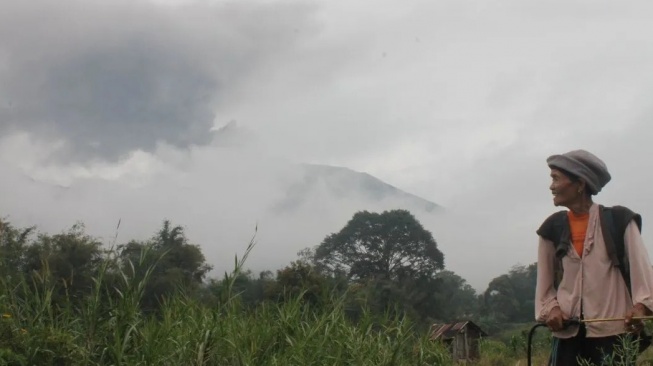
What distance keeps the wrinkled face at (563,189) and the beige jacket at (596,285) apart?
0.10 meters

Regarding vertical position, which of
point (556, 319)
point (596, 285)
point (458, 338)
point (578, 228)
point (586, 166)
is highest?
point (586, 166)

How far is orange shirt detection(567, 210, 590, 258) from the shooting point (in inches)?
147

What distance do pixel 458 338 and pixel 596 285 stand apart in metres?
8.62

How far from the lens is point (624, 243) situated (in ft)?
11.8

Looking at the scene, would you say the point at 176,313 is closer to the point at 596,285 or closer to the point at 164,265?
the point at 164,265

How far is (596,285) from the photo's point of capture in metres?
3.62

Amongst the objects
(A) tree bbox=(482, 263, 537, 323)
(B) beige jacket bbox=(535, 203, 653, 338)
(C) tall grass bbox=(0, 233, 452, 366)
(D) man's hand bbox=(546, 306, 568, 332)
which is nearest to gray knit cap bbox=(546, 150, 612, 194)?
(B) beige jacket bbox=(535, 203, 653, 338)

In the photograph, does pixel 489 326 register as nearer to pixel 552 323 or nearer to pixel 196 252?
pixel 196 252

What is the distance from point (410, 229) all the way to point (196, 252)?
1938 cm

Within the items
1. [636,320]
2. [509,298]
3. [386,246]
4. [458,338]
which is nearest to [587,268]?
[636,320]

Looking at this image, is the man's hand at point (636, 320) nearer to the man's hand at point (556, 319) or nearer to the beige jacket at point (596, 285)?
the beige jacket at point (596, 285)

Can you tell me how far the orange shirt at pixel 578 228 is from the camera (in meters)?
3.72

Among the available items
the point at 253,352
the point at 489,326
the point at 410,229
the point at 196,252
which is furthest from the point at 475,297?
the point at 253,352

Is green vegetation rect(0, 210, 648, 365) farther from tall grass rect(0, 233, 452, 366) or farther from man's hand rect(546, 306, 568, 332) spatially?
man's hand rect(546, 306, 568, 332)
